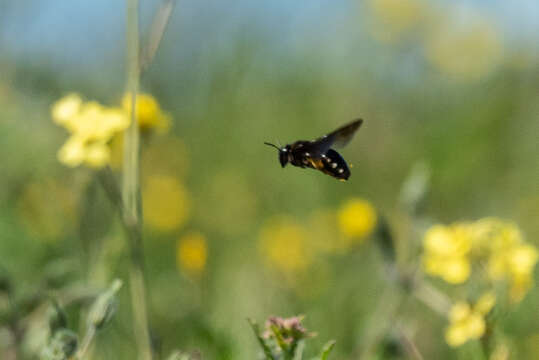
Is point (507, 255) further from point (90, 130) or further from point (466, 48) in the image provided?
point (466, 48)

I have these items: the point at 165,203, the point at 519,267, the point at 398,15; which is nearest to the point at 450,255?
the point at 519,267

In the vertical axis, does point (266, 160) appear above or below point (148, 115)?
above

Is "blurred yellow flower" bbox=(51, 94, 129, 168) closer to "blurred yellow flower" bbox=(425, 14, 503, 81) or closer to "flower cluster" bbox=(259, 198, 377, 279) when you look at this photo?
"flower cluster" bbox=(259, 198, 377, 279)

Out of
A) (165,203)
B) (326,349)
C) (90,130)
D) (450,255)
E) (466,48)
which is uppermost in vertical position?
(466,48)

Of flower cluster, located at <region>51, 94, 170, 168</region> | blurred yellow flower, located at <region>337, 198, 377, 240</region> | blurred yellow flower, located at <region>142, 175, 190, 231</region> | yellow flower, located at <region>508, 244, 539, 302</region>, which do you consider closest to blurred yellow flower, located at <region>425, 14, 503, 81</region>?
blurred yellow flower, located at <region>142, 175, 190, 231</region>

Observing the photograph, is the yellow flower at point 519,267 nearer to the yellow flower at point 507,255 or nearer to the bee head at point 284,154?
the yellow flower at point 507,255

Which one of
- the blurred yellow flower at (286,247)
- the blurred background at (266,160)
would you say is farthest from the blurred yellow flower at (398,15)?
the blurred yellow flower at (286,247)
